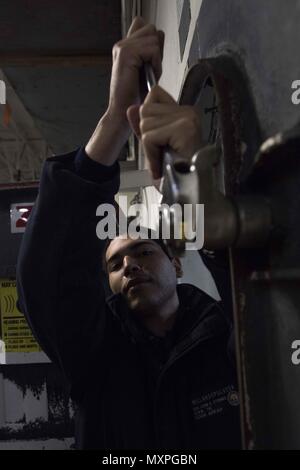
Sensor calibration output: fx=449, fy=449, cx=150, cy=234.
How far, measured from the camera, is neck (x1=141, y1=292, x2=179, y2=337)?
3.06 ft

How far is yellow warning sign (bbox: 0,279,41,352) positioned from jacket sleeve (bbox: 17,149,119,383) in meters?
0.56

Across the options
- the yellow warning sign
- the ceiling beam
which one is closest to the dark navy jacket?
the yellow warning sign

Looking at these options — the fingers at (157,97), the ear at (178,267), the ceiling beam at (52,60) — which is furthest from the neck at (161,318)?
the ceiling beam at (52,60)

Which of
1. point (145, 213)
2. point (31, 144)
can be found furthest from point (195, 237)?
point (31, 144)

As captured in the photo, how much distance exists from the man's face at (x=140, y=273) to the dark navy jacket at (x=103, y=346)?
0.08 meters

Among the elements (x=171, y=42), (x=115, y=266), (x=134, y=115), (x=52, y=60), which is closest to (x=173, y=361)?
(x=115, y=266)

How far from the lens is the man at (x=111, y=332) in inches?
25.0

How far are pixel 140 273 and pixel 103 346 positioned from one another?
0.22m

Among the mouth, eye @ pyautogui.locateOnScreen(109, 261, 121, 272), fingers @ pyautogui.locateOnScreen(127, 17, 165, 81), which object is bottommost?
the mouth

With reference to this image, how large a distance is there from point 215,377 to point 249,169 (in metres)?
0.52

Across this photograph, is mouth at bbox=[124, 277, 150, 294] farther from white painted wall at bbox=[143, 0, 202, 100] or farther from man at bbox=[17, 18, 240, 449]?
white painted wall at bbox=[143, 0, 202, 100]

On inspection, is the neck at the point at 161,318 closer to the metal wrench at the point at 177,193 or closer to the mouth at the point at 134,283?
the mouth at the point at 134,283
